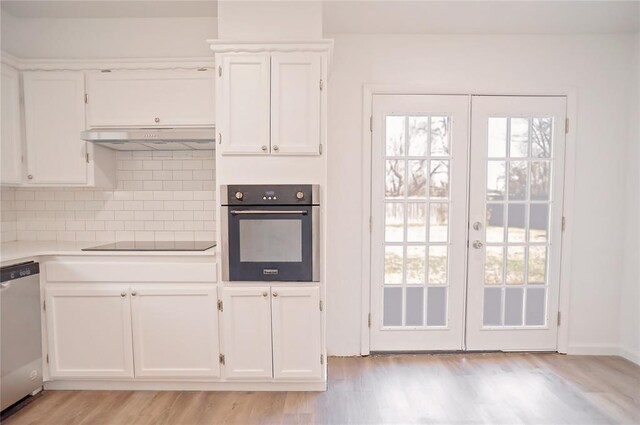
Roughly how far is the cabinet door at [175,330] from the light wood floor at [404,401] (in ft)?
0.60

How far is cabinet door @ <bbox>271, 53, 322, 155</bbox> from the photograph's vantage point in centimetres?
217

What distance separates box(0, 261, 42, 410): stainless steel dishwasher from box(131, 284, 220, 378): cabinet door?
58cm

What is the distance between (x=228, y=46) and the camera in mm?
2156

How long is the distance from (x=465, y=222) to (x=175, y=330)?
2.27 metres

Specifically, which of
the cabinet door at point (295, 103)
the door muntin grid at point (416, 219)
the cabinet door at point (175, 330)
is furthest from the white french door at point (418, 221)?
the cabinet door at point (175, 330)

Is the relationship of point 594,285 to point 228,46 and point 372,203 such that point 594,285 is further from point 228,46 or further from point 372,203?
point 228,46

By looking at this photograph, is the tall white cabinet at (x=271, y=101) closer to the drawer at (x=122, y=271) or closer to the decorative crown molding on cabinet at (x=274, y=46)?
the decorative crown molding on cabinet at (x=274, y=46)

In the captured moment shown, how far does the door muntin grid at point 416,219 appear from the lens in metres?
2.77

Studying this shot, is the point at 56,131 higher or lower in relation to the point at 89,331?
higher

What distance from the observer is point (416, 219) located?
2807mm

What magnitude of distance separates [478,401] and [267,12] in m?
2.78

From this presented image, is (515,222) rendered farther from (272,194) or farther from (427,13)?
(272,194)

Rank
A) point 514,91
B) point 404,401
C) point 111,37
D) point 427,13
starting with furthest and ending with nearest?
point 514,91 → point 111,37 → point 427,13 → point 404,401

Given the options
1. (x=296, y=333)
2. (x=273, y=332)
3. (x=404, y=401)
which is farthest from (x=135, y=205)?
(x=404, y=401)
